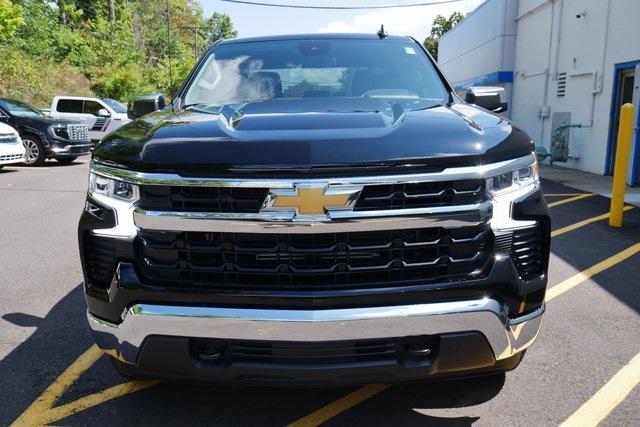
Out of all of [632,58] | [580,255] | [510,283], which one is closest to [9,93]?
[632,58]

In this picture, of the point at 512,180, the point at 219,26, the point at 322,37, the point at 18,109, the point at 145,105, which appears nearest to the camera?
the point at 512,180

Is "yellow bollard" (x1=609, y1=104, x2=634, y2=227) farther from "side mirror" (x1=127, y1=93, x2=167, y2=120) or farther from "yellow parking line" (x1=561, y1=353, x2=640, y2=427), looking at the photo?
"side mirror" (x1=127, y1=93, x2=167, y2=120)

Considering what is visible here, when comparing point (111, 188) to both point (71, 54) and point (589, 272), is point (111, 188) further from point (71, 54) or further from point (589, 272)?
point (71, 54)

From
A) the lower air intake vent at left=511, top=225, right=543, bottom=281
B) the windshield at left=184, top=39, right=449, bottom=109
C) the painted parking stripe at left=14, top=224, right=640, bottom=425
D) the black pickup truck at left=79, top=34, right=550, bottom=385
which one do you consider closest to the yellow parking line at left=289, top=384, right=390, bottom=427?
the painted parking stripe at left=14, top=224, right=640, bottom=425

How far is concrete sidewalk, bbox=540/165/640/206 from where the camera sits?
981 centimetres

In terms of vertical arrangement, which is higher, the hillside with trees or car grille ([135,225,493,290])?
the hillside with trees

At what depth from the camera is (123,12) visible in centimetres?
5162

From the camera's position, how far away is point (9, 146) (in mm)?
12242

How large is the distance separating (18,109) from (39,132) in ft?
3.20

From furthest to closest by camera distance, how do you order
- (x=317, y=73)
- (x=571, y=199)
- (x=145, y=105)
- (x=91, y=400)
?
(x=571, y=199), (x=145, y=105), (x=317, y=73), (x=91, y=400)

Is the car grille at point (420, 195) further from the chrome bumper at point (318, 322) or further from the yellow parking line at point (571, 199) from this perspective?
the yellow parking line at point (571, 199)

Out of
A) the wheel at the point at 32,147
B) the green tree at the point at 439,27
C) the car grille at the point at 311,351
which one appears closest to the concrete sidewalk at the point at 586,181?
the car grille at the point at 311,351

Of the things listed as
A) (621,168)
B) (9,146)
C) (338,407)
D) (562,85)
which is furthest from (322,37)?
(562,85)

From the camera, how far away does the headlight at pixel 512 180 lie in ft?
7.32
